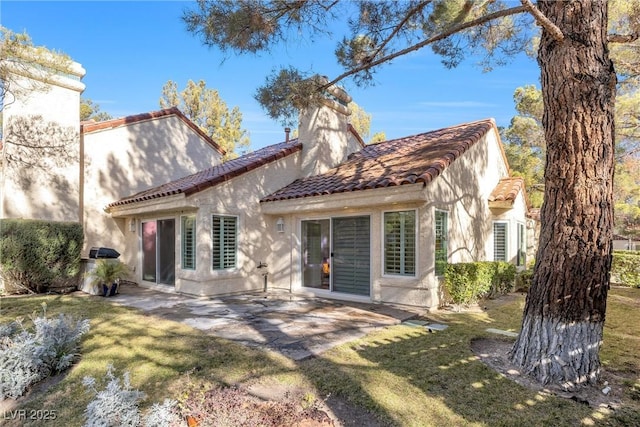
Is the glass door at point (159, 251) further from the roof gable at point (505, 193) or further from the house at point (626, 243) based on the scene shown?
the house at point (626, 243)

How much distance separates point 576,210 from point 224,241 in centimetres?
1047

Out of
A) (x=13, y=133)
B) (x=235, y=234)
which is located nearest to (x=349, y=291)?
(x=235, y=234)

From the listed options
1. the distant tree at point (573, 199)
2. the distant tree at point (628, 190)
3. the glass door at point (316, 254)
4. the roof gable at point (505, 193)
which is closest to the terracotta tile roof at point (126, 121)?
the glass door at point (316, 254)

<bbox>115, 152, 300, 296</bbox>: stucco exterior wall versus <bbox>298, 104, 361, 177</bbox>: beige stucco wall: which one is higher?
<bbox>298, 104, 361, 177</bbox>: beige stucco wall

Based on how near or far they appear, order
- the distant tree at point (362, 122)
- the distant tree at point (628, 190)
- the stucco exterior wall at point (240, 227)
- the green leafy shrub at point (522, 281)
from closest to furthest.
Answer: the stucco exterior wall at point (240, 227) → the green leafy shrub at point (522, 281) → the distant tree at point (628, 190) → the distant tree at point (362, 122)

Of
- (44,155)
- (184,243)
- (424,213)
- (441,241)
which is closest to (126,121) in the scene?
(44,155)

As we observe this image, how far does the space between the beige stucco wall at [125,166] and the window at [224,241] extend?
5.30 m

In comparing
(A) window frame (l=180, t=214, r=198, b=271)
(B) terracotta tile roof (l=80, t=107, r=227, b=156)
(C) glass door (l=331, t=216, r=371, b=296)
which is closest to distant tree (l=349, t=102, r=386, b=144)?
(B) terracotta tile roof (l=80, t=107, r=227, b=156)

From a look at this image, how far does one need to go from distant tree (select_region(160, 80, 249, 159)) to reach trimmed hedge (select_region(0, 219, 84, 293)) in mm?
23611

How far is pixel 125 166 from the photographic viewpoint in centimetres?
1705

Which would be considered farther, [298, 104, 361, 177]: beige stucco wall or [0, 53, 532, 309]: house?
[298, 104, 361, 177]: beige stucco wall

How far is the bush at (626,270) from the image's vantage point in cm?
1675

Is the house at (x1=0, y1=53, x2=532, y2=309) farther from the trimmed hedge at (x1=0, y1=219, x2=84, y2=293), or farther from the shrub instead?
the shrub

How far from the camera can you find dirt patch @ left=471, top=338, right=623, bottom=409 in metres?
5.17
